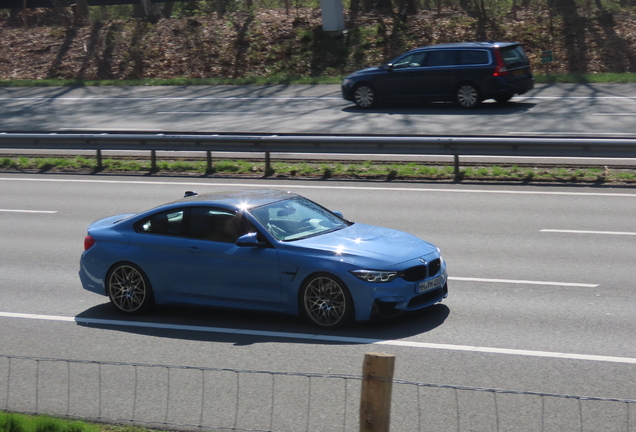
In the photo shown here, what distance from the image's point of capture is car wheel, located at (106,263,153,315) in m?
9.20

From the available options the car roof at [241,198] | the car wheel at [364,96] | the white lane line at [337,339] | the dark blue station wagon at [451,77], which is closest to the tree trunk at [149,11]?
the dark blue station wagon at [451,77]

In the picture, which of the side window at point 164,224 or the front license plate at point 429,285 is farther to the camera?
the side window at point 164,224

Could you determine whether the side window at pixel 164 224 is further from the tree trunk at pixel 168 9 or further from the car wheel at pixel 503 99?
the tree trunk at pixel 168 9

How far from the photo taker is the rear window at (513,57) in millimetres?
23344

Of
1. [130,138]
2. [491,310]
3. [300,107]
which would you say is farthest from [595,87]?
[491,310]

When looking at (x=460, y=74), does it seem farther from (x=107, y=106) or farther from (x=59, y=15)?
(x=59, y=15)

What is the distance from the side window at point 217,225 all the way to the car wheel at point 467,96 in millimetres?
15846

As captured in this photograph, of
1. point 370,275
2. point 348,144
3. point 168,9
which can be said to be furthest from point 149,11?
point 370,275

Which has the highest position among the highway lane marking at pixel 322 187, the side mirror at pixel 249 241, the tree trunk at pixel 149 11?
the tree trunk at pixel 149 11

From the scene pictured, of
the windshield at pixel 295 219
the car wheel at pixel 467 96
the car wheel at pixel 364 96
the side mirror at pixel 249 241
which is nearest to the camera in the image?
the side mirror at pixel 249 241

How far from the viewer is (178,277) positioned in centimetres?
898

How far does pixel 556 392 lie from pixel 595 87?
20840 millimetres

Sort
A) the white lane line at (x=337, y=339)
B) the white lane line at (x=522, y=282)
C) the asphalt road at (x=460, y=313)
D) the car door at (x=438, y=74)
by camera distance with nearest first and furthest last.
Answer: the asphalt road at (x=460, y=313) < the white lane line at (x=337, y=339) < the white lane line at (x=522, y=282) < the car door at (x=438, y=74)

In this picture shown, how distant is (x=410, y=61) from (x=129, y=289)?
1693 cm
